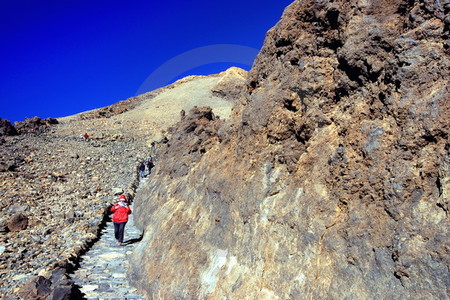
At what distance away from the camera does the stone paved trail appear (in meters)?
7.00

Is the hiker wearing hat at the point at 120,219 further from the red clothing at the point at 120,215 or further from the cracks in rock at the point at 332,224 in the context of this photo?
the cracks in rock at the point at 332,224

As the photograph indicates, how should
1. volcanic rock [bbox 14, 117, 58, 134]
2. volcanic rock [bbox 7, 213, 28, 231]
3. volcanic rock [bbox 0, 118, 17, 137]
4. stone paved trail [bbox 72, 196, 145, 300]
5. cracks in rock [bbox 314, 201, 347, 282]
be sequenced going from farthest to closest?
volcanic rock [bbox 14, 117, 58, 134] → volcanic rock [bbox 0, 118, 17, 137] → volcanic rock [bbox 7, 213, 28, 231] → stone paved trail [bbox 72, 196, 145, 300] → cracks in rock [bbox 314, 201, 347, 282]

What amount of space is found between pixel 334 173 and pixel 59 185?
19.8m

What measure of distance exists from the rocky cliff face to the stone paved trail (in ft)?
2.62

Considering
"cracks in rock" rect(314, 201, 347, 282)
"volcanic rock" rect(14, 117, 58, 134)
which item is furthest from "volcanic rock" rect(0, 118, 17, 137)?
"cracks in rock" rect(314, 201, 347, 282)

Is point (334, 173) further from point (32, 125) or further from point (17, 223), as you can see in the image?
point (32, 125)

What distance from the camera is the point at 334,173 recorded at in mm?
3988

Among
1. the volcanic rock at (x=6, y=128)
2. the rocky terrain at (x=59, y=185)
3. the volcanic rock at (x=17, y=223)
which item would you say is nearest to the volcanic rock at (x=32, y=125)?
the rocky terrain at (x=59, y=185)

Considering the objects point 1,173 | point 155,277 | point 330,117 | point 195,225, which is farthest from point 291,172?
point 1,173

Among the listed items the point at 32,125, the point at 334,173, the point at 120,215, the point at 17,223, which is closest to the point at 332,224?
the point at 334,173

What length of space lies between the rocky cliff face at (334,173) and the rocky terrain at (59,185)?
3.07m

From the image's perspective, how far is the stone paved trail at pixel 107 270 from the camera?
700cm

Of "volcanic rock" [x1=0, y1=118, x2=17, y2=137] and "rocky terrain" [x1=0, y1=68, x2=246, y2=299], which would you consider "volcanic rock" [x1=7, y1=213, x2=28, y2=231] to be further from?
"volcanic rock" [x1=0, y1=118, x2=17, y2=137]

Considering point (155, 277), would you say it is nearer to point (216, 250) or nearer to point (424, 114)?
point (216, 250)
